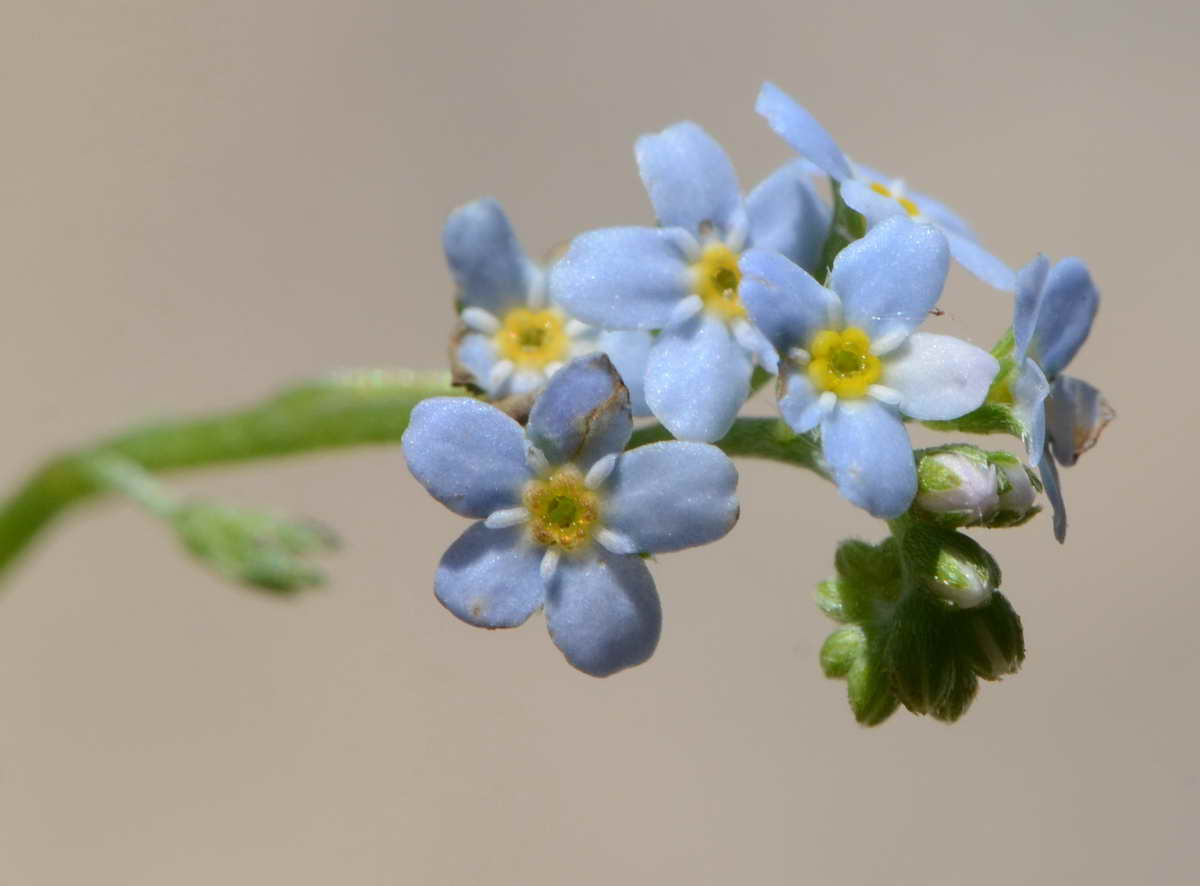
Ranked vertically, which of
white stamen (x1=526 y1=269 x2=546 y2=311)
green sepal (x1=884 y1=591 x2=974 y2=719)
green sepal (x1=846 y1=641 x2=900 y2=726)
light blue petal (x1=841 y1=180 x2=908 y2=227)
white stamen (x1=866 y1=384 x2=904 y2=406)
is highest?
light blue petal (x1=841 y1=180 x2=908 y2=227)

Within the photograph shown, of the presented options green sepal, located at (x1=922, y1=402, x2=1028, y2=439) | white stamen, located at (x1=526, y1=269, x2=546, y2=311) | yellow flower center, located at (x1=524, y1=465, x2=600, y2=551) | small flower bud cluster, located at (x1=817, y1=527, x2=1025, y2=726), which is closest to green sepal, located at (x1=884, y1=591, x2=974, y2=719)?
small flower bud cluster, located at (x1=817, y1=527, x2=1025, y2=726)

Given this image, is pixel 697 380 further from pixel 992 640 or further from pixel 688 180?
pixel 992 640

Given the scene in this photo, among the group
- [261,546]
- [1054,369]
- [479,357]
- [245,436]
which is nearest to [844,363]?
[1054,369]

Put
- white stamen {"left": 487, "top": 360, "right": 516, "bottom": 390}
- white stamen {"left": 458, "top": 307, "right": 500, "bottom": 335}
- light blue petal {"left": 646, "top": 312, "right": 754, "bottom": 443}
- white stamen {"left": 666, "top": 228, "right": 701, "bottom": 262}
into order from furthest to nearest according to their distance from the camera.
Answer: white stamen {"left": 458, "top": 307, "right": 500, "bottom": 335}, white stamen {"left": 487, "top": 360, "right": 516, "bottom": 390}, white stamen {"left": 666, "top": 228, "right": 701, "bottom": 262}, light blue petal {"left": 646, "top": 312, "right": 754, "bottom": 443}

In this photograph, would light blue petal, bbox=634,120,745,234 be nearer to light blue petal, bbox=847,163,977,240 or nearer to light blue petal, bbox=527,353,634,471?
light blue petal, bbox=847,163,977,240

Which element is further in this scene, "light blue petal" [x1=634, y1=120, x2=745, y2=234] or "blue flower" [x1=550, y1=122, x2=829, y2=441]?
"light blue petal" [x1=634, y1=120, x2=745, y2=234]

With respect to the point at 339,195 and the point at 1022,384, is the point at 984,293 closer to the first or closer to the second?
the point at 339,195

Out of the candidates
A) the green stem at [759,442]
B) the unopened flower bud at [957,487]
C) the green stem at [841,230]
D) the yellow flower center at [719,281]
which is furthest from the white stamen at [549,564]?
the green stem at [841,230]

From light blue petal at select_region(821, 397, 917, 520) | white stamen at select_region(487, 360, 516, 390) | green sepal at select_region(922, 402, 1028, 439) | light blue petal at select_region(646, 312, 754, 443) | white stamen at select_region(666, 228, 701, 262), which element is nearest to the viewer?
light blue petal at select_region(821, 397, 917, 520)
